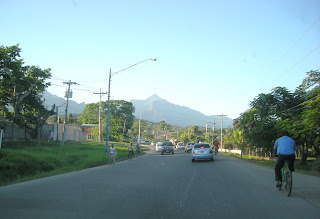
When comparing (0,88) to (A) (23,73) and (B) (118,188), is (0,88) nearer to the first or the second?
(A) (23,73)

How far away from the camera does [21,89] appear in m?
29.1

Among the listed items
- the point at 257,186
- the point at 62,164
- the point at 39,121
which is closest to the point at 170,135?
the point at 39,121

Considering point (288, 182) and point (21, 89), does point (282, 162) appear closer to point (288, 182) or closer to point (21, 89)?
point (288, 182)

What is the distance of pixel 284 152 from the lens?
8695 mm

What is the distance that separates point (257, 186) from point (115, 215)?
19.6 ft

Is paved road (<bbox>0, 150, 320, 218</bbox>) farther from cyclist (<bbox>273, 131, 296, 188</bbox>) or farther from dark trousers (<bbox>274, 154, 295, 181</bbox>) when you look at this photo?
cyclist (<bbox>273, 131, 296, 188</bbox>)

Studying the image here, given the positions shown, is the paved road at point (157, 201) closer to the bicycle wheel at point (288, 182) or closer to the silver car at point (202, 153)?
the bicycle wheel at point (288, 182)

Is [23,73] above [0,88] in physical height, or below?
above

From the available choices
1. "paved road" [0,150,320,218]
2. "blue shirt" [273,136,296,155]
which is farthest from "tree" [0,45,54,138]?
"blue shirt" [273,136,296,155]

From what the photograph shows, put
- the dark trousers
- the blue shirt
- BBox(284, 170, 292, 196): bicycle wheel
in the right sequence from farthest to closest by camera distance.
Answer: the blue shirt, the dark trousers, BBox(284, 170, 292, 196): bicycle wheel

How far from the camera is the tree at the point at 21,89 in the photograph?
26484mm

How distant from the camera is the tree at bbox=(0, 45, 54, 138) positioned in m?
26.5

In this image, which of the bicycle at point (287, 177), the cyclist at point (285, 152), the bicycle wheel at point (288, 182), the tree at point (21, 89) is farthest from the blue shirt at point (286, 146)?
the tree at point (21, 89)

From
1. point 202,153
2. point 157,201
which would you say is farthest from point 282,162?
Result: point 202,153
